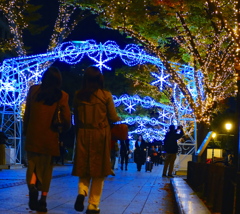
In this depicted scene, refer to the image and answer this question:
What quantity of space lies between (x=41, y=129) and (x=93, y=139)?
0.62m

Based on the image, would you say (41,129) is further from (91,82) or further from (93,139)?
(91,82)

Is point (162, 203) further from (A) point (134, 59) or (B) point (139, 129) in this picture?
(B) point (139, 129)

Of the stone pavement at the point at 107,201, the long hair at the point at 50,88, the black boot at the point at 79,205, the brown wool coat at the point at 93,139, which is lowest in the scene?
the stone pavement at the point at 107,201

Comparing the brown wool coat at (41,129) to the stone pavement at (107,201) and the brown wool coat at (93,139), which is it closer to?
the brown wool coat at (93,139)

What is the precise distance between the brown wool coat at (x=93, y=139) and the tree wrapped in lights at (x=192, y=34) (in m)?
10.2

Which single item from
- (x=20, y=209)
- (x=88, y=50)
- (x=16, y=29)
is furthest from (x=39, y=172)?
(x=16, y=29)

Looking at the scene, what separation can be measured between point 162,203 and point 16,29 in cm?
1465

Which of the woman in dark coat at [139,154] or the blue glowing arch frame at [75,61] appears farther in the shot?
the woman in dark coat at [139,154]

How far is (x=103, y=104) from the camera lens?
6586mm

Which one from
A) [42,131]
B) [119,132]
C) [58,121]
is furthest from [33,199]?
[119,132]

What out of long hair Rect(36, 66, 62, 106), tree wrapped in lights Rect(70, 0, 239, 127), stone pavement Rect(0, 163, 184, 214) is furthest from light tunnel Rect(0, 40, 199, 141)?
long hair Rect(36, 66, 62, 106)

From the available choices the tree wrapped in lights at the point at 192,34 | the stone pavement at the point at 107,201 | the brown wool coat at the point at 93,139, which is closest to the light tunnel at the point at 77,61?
the tree wrapped in lights at the point at 192,34

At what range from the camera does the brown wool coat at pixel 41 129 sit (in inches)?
252

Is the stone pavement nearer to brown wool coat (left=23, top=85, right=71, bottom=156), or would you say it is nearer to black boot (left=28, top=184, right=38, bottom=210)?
black boot (left=28, top=184, right=38, bottom=210)
